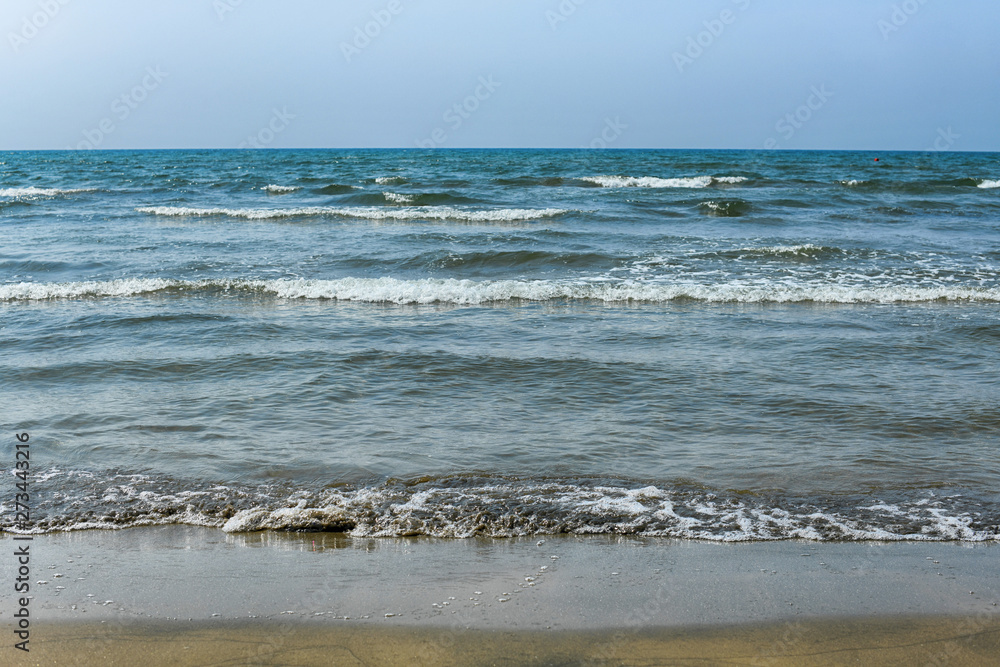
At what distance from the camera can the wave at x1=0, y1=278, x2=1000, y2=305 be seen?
10.4 meters

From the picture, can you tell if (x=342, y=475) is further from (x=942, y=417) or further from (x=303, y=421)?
(x=942, y=417)

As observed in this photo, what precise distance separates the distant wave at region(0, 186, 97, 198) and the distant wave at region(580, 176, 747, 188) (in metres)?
19.6

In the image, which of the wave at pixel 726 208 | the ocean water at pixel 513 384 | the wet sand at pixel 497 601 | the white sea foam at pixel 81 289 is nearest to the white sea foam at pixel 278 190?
the ocean water at pixel 513 384

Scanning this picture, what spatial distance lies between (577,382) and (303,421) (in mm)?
2258

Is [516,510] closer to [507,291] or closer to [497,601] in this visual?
[497,601]

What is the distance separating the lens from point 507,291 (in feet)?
34.9

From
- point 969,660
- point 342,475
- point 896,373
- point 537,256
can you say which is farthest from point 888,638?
point 537,256

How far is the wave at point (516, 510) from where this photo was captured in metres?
3.98

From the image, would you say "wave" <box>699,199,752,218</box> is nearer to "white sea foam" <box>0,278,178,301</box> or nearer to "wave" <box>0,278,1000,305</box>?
"wave" <box>0,278,1000,305</box>

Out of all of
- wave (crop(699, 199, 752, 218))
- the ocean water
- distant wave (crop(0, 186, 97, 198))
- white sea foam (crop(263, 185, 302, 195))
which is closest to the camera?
the ocean water

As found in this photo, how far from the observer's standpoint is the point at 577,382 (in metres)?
6.53

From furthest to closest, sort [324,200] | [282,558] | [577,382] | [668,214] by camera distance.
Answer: [324,200], [668,214], [577,382], [282,558]

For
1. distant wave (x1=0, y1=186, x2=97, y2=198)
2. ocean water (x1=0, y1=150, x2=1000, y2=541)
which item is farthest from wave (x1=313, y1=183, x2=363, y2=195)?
ocean water (x1=0, y1=150, x2=1000, y2=541)

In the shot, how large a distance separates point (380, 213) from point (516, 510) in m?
17.5
